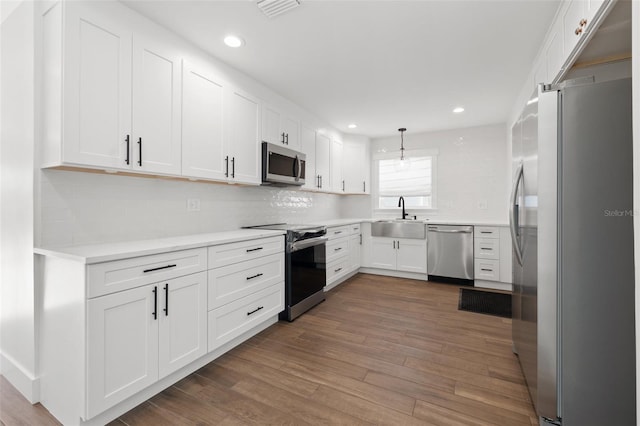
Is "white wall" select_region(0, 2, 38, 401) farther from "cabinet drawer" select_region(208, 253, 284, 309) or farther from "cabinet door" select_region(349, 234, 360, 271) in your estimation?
"cabinet door" select_region(349, 234, 360, 271)

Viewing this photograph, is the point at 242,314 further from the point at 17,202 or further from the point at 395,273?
the point at 395,273

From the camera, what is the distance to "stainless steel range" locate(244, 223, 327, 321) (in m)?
2.90

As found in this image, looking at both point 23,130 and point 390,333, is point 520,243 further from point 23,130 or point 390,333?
point 23,130

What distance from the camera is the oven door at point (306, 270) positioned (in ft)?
9.59

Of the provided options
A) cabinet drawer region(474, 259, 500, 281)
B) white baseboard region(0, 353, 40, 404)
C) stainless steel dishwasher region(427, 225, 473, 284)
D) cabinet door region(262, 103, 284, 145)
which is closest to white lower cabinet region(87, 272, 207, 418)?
white baseboard region(0, 353, 40, 404)

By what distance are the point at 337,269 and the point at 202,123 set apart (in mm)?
2556

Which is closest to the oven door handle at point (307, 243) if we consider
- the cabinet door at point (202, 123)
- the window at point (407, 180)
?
the cabinet door at point (202, 123)

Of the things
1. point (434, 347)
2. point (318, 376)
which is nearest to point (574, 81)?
point (434, 347)

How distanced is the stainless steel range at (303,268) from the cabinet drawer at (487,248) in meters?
2.28

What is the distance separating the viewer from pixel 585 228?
52.6 inches

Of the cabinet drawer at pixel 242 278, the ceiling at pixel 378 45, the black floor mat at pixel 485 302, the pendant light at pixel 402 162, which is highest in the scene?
the ceiling at pixel 378 45

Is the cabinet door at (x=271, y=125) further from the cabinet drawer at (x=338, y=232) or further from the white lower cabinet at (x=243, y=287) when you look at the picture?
the cabinet drawer at (x=338, y=232)

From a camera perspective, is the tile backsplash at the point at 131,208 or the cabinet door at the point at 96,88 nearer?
the cabinet door at the point at 96,88

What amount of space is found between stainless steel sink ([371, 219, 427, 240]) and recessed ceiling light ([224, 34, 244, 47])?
3.31m
